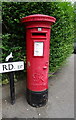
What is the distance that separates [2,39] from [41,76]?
1122 mm

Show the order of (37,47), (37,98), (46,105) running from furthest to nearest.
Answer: (46,105) → (37,98) → (37,47)

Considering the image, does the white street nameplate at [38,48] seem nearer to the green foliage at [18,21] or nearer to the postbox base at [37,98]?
the green foliage at [18,21]

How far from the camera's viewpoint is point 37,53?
5.94 feet

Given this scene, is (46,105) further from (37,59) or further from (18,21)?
(18,21)

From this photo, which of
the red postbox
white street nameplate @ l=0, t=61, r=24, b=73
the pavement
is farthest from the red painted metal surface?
the pavement

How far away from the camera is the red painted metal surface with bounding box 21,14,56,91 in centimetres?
167

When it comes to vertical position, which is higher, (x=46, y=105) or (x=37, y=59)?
(x=37, y=59)

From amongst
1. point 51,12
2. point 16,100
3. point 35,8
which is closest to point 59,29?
point 51,12

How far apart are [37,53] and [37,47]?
11 centimetres

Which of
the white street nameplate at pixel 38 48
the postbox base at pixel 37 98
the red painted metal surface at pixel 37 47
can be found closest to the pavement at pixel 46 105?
the postbox base at pixel 37 98

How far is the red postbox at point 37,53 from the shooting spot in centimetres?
167

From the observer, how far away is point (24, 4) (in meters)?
2.10

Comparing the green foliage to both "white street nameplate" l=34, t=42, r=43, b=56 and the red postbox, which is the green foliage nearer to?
the red postbox

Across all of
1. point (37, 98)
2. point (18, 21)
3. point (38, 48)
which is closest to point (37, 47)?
point (38, 48)
